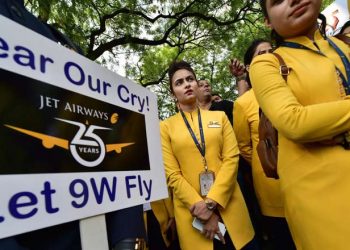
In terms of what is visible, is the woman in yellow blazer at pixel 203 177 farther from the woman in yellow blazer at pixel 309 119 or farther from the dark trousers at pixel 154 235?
the woman in yellow blazer at pixel 309 119

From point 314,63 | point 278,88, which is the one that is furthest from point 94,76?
point 314,63

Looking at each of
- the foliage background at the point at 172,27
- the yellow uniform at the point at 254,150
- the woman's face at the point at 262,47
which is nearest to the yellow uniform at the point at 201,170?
the yellow uniform at the point at 254,150

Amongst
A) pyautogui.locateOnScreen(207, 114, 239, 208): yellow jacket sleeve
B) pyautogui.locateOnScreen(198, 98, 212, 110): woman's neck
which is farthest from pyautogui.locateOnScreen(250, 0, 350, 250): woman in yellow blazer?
pyautogui.locateOnScreen(198, 98, 212, 110): woman's neck

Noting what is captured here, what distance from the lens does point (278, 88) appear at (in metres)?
1.21

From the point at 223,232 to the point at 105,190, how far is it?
1304 millimetres

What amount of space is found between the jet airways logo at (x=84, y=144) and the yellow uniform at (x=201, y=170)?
124 cm

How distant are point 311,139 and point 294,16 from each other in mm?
512

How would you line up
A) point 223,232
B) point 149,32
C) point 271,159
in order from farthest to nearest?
point 149,32 < point 223,232 < point 271,159

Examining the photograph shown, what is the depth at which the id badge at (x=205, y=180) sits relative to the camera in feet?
7.05

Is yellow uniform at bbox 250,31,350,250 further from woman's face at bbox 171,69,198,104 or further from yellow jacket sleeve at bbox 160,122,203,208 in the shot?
woman's face at bbox 171,69,198,104

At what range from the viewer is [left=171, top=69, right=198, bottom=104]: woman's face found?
2.55 m

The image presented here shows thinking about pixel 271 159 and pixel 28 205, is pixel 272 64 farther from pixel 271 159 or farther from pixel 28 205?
pixel 28 205

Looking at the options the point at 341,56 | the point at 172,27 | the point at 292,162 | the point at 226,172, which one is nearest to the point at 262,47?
the point at 226,172

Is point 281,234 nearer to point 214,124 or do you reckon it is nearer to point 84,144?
point 214,124
